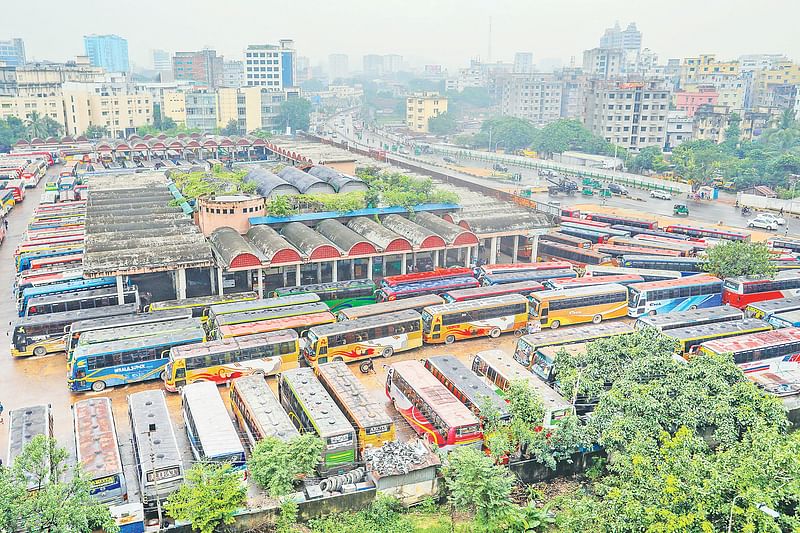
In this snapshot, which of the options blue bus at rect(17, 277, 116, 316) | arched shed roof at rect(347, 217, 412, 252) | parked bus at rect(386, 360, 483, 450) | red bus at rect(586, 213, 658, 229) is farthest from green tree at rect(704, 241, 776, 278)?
blue bus at rect(17, 277, 116, 316)

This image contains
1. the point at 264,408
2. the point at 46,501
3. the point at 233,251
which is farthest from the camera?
the point at 233,251

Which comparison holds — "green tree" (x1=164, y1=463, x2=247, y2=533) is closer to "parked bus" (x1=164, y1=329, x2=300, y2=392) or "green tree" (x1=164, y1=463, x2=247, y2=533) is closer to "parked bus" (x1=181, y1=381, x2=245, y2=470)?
"parked bus" (x1=181, y1=381, x2=245, y2=470)

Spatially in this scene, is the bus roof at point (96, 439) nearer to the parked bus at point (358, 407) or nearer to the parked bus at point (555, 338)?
the parked bus at point (358, 407)

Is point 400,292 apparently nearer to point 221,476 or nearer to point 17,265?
point 221,476

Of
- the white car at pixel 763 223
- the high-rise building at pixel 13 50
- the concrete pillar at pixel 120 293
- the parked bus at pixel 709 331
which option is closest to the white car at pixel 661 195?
the white car at pixel 763 223

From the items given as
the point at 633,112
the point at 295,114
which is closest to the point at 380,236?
the point at 633,112

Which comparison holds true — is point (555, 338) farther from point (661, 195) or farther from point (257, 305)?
point (661, 195)
